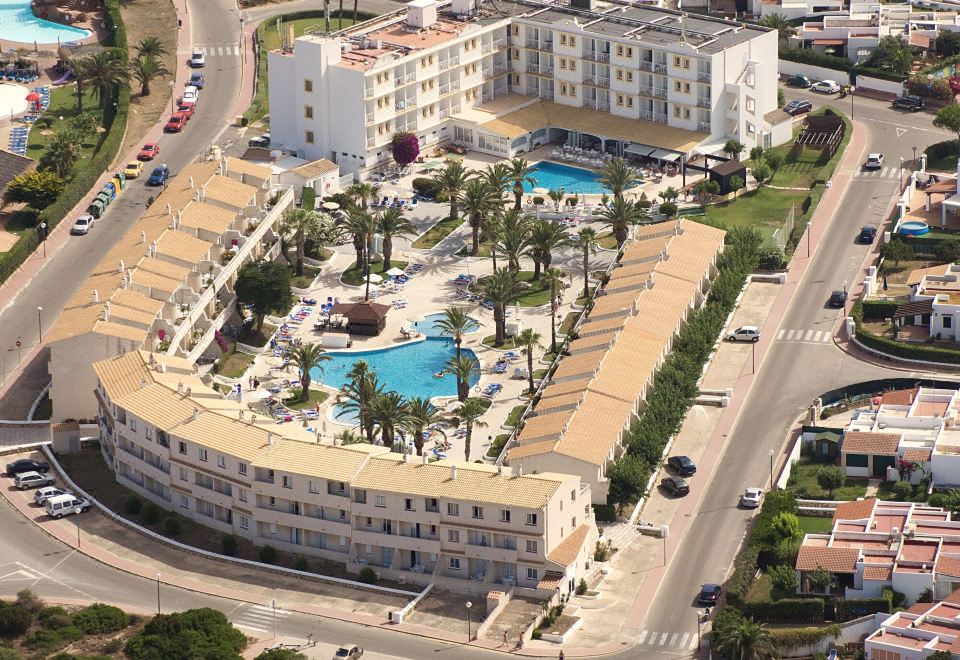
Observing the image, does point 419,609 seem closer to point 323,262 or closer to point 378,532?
point 378,532

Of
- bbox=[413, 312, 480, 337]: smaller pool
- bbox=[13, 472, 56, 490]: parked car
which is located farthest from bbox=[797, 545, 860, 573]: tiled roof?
bbox=[13, 472, 56, 490]: parked car

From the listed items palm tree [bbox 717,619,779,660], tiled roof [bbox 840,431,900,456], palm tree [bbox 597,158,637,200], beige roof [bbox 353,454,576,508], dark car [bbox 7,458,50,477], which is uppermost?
palm tree [bbox 597,158,637,200]

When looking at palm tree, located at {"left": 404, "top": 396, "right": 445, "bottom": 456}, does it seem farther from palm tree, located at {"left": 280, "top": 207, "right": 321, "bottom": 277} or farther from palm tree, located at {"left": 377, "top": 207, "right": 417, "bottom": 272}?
palm tree, located at {"left": 280, "top": 207, "right": 321, "bottom": 277}

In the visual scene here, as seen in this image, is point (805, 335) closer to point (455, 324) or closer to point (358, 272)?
point (455, 324)

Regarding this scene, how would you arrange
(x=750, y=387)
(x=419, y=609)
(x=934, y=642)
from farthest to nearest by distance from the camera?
(x=750, y=387), (x=419, y=609), (x=934, y=642)

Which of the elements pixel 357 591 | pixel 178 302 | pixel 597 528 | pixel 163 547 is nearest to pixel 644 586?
pixel 597 528

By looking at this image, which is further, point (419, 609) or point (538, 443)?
point (538, 443)
